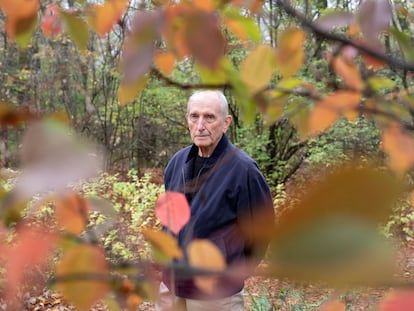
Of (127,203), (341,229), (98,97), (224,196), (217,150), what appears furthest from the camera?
(98,97)

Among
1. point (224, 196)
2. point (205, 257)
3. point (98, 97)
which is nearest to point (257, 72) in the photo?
point (205, 257)

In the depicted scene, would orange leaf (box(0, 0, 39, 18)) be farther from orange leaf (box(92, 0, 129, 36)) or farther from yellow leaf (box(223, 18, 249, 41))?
yellow leaf (box(223, 18, 249, 41))

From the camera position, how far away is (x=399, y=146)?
52 centimetres

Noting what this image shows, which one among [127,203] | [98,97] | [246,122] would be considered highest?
[98,97]

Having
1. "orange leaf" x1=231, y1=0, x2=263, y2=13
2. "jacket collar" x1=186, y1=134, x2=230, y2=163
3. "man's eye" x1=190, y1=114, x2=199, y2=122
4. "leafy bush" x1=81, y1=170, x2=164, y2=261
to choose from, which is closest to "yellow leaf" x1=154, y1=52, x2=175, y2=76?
"orange leaf" x1=231, y1=0, x2=263, y2=13

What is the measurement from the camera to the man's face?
196cm

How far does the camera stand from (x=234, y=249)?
1.29m

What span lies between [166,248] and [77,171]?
0.60ft

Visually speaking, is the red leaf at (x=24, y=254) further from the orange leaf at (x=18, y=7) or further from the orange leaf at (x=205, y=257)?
the orange leaf at (x=18, y=7)

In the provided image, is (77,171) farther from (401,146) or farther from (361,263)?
(401,146)

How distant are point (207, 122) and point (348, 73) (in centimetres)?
142

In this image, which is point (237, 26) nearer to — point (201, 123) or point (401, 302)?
point (401, 302)

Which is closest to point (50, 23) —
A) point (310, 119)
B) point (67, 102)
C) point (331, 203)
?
point (310, 119)

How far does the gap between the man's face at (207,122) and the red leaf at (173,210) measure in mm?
1327
